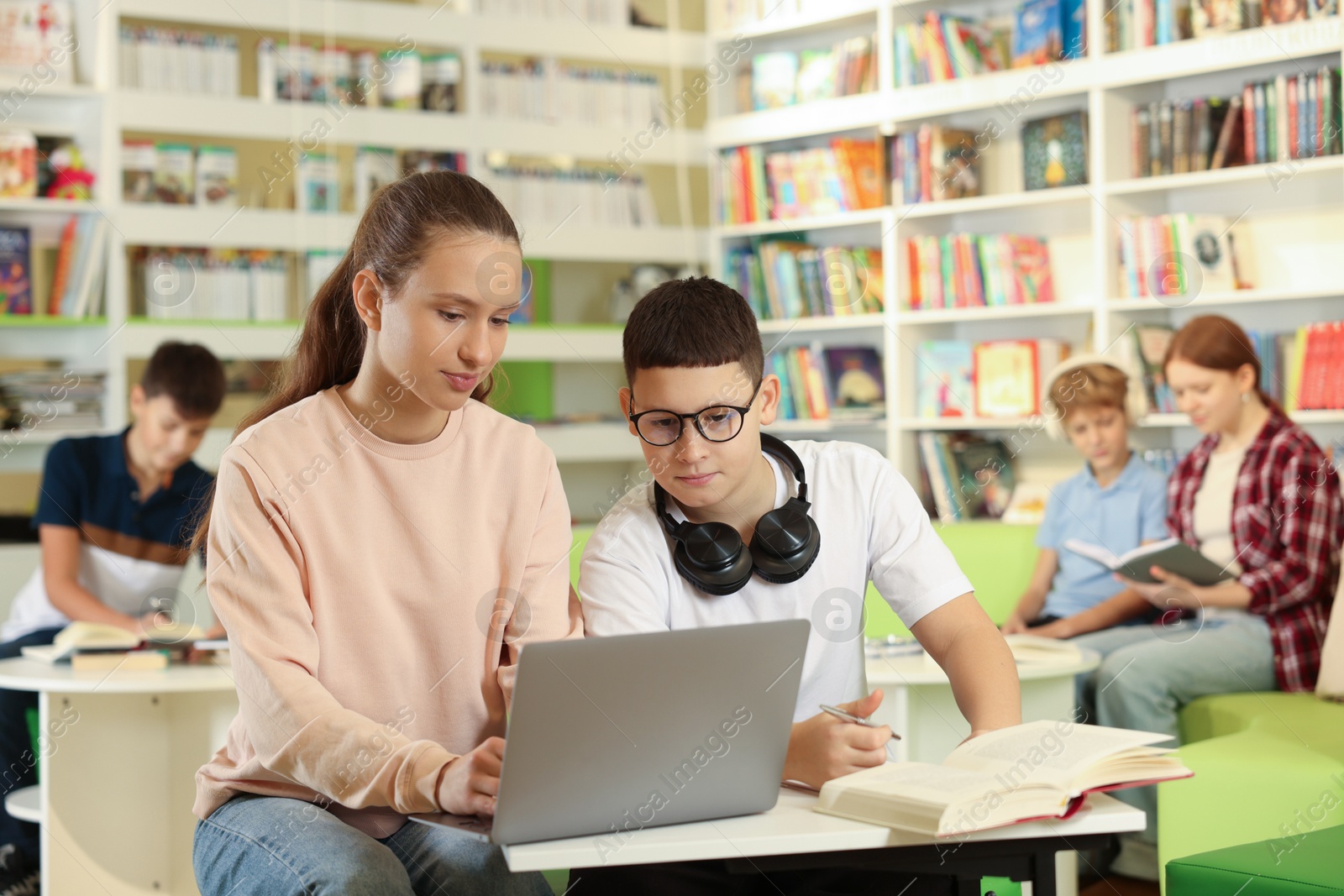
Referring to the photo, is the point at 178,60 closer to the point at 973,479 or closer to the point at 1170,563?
the point at 973,479

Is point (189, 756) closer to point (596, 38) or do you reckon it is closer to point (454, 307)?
point (454, 307)

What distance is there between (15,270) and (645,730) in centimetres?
371

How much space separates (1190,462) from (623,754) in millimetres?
2861

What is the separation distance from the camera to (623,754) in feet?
3.88

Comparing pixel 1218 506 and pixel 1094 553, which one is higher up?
pixel 1218 506

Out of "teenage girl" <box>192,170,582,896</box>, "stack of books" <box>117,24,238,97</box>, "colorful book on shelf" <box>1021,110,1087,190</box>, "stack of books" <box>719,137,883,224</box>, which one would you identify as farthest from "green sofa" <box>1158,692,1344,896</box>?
"stack of books" <box>117,24,238,97</box>

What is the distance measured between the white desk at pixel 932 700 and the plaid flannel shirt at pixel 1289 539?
0.74 metres

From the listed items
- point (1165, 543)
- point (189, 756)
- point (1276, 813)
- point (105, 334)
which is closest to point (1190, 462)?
point (1165, 543)

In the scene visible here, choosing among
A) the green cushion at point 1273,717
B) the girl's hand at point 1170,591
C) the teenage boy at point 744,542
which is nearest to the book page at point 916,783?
the teenage boy at point 744,542

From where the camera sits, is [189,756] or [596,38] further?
[596,38]

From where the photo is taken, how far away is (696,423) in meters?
1.57

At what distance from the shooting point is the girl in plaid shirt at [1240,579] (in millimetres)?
3184

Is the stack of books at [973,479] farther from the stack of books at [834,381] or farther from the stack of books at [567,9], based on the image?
the stack of books at [567,9]

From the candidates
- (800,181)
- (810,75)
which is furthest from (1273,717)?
(810,75)
